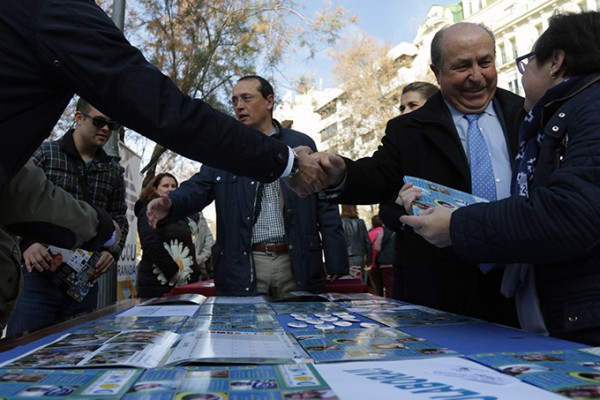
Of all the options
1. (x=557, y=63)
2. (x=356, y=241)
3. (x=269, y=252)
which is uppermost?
(x=557, y=63)

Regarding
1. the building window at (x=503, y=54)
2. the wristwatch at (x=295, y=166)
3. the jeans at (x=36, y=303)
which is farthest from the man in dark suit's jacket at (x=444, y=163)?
the building window at (x=503, y=54)

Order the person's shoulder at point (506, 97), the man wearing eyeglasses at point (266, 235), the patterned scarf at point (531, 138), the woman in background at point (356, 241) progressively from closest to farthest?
1. the patterned scarf at point (531, 138)
2. the person's shoulder at point (506, 97)
3. the man wearing eyeglasses at point (266, 235)
4. the woman in background at point (356, 241)

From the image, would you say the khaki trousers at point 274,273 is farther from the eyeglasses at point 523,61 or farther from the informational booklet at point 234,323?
the eyeglasses at point 523,61

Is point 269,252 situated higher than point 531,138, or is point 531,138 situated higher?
point 531,138

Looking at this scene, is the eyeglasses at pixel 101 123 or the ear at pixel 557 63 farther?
the eyeglasses at pixel 101 123

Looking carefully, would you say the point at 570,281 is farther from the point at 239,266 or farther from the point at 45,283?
the point at 45,283

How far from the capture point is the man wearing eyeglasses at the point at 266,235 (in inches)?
123

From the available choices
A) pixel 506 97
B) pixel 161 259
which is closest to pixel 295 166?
pixel 506 97

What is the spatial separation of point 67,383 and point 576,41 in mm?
1540

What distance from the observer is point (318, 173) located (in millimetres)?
2285

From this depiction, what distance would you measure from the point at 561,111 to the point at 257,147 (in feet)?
3.28

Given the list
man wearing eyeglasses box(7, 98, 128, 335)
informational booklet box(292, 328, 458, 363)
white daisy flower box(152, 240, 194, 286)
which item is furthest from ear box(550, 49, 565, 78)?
white daisy flower box(152, 240, 194, 286)

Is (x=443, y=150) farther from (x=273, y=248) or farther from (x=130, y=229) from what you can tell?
(x=130, y=229)

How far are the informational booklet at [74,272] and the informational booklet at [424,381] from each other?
2240 mm
